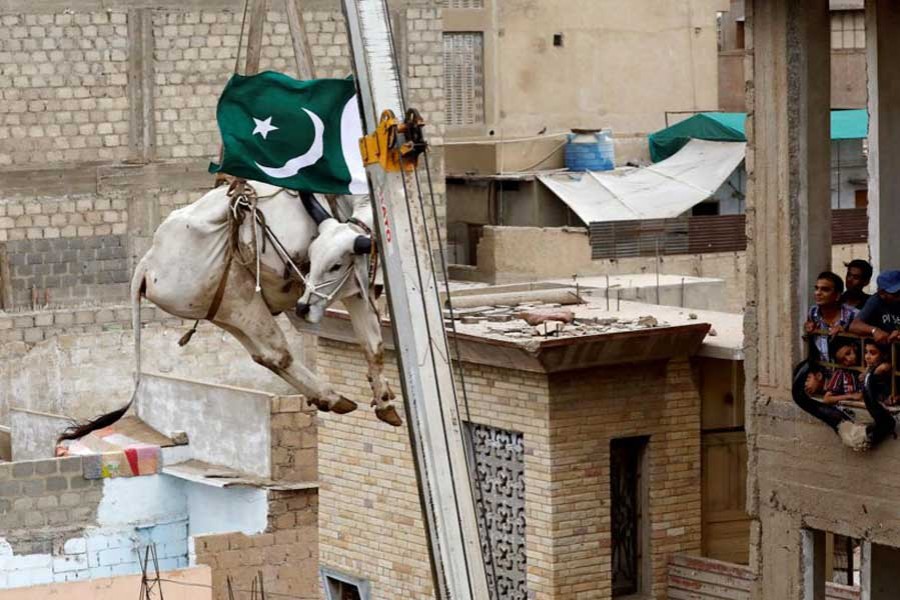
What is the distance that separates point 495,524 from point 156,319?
14.9 m

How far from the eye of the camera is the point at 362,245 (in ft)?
43.3

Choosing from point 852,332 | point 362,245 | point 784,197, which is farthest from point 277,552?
point 362,245

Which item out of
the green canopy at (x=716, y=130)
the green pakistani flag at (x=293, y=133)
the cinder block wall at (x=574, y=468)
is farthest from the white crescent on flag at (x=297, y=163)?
the green canopy at (x=716, y=130)

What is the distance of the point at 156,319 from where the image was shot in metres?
33.9

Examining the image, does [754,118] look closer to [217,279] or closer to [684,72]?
[217,279]

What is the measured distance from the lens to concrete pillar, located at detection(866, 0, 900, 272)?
1603 centimetres

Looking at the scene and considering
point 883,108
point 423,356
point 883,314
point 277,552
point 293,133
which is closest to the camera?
point 423,356

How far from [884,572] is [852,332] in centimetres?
274

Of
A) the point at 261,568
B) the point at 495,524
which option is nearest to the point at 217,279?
the point at 495,524

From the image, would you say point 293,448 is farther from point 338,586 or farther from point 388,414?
point 388,414

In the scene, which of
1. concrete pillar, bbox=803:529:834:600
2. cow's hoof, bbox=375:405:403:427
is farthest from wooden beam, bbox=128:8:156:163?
cow's hoof, bbox=375:405:403:427

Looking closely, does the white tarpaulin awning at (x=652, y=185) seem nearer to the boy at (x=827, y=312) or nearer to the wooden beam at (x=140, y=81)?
the wooden beam at (x=140, y=81)

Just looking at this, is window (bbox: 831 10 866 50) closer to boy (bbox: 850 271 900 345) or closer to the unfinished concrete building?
the unfinished concrete building

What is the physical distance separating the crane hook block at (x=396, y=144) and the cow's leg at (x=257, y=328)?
6.59 ft
